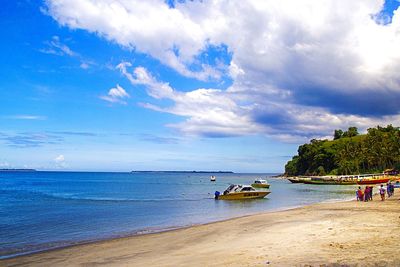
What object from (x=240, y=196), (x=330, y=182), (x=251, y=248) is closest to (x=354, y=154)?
(x=330, y=182)

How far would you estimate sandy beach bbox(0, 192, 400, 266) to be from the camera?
41.4 feet

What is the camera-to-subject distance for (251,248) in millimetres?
15805

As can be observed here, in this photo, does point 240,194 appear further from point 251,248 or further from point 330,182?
point 330,182

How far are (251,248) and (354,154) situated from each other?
453ft

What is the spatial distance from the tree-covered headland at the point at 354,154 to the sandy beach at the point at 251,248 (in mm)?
122255

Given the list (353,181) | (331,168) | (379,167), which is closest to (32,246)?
(353,181)

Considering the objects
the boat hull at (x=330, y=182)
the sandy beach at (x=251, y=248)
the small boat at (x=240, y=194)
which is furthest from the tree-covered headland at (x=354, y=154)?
the sandy beach at (x=251, y=248)

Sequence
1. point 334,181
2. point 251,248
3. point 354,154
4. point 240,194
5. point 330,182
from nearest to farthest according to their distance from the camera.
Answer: point 251,248, point 240,194, point 334,181, point 330,182, point 354,154

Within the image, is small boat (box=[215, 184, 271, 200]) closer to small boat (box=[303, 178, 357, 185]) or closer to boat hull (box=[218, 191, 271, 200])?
boat hull (box=[218, 191, 271, 200])

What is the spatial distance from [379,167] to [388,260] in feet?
474

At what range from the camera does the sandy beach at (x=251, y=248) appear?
12.6 metres

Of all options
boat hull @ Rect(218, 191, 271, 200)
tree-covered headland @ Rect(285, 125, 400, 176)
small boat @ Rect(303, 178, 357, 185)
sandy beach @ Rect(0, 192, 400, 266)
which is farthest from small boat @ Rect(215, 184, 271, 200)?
tree-covered headland @ Rect(285, 125, 400, 176)

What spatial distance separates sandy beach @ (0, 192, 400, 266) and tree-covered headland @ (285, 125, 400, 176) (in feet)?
401

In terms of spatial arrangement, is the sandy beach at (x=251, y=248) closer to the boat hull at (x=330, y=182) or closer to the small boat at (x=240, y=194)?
the small boat at (x=240, y=194)
